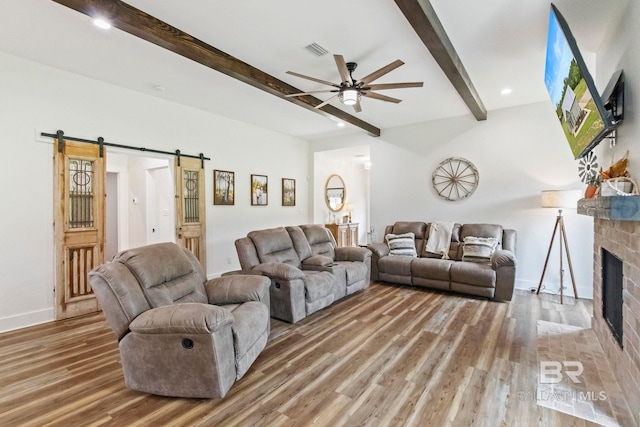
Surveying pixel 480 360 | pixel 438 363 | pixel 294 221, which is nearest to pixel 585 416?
pixel 480 360

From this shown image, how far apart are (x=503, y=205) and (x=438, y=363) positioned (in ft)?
11.1

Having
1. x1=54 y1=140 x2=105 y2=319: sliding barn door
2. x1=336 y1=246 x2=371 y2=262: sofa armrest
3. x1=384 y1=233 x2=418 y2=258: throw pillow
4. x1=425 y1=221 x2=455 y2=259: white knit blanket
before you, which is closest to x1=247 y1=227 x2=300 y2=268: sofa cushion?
x1=336 y1=246 x2=371 y2=262: sofa armrest

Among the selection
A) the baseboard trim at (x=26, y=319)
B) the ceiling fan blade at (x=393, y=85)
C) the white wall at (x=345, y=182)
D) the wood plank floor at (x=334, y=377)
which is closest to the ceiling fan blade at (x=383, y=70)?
the ceiling fan blade at (x=393, y=85)

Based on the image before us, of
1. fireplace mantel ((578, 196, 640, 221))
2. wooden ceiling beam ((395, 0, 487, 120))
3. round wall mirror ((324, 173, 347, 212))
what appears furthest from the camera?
round wall mirror ((324, 173, 347, 212))

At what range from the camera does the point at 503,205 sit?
4.86m

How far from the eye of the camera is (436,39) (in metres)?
2.58

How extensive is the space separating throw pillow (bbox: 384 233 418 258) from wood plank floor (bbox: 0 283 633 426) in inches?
61.1

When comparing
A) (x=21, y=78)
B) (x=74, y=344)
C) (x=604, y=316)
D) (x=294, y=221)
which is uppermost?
(x=21, y=78)

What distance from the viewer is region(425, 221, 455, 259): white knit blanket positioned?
486cm

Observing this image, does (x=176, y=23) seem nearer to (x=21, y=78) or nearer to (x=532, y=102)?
(x=21, y=78)

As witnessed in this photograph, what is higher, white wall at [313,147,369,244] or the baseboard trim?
white wall at [313,147,369,244]

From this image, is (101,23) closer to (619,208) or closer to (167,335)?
(167,335)

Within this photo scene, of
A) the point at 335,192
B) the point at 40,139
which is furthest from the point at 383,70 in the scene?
the point at 335,192

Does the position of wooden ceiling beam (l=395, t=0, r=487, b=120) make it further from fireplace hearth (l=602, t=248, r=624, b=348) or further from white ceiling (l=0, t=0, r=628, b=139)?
fireplace hearth (l=602, t=248, r=624, b=348)
